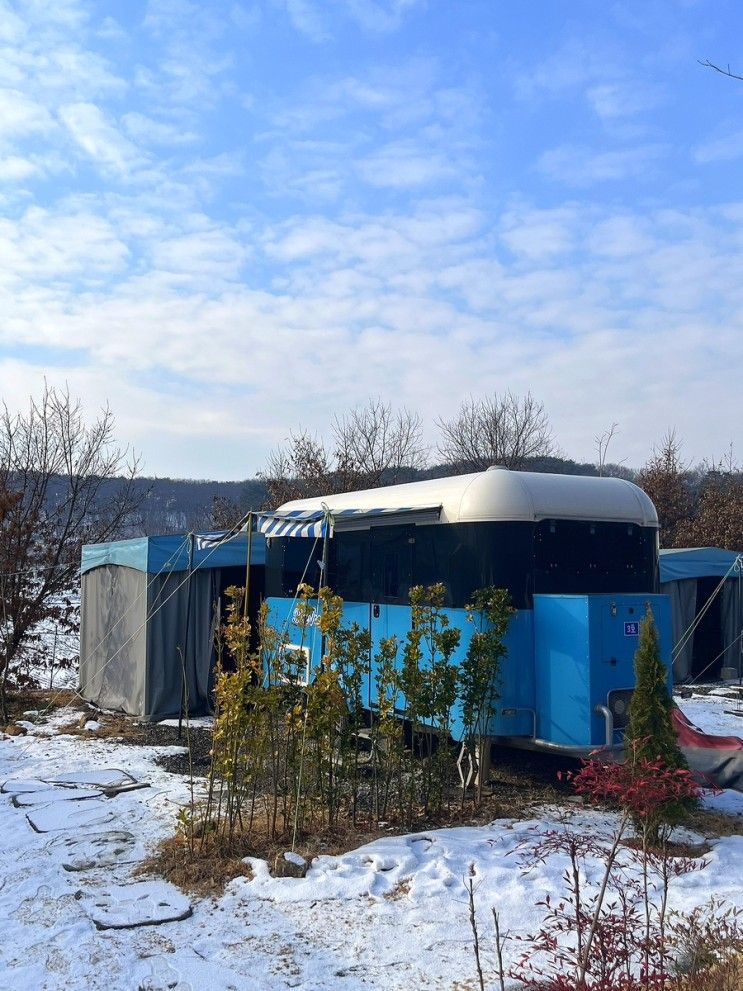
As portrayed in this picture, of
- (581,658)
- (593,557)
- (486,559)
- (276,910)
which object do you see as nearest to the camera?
(276,910)

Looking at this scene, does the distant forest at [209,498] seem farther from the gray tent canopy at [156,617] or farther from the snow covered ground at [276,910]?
the snow covered ground at [276,910]

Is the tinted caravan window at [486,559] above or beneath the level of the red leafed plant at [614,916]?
above

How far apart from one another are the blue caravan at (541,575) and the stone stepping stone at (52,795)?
93.1 inches

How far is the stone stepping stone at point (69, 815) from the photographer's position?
687 cm

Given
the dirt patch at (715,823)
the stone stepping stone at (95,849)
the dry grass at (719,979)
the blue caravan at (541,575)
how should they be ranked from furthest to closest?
1. the blue caravan at (541,575)
2. the dirt patch at (715,823)
3. the stone stepping stone at (95,849)
4. the dry grass at (719,979)

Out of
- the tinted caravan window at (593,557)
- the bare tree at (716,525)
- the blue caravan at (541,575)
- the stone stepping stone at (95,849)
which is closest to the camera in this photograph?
the stone stepping stone at (95,849)

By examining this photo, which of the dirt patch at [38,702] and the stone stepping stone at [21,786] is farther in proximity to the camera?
the dirt patch at [38,702]

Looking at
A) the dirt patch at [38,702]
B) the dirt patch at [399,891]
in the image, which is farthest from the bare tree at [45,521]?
the dirt patch at [399,891]

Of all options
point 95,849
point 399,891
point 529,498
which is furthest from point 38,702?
point 399,891

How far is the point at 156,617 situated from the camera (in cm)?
1201

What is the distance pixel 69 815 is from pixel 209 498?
26858 mm

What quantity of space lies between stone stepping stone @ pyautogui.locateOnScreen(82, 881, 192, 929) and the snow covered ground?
15 mm

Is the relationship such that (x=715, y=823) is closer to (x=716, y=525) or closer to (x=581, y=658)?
(x=581, y=658)

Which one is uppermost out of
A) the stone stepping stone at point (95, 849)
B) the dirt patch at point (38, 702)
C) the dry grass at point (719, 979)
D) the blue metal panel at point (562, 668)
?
the blue metal panel at point (562, 668)
